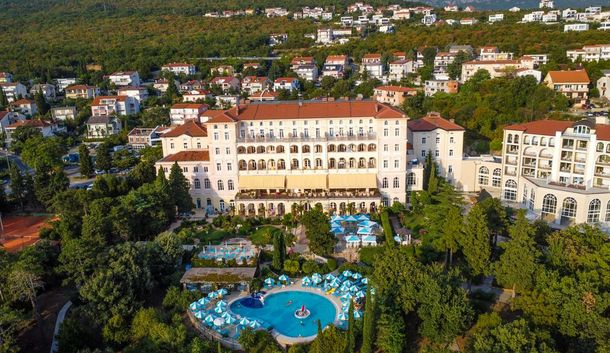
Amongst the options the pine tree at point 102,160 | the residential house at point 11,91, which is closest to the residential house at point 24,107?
the residential house at point 11,91

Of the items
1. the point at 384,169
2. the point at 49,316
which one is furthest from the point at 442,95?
the point at 49,316

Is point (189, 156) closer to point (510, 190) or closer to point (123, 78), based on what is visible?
point (510, 190)

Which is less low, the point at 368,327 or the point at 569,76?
the point at 569,76

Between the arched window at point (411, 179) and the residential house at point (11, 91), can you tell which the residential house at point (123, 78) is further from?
the arched window at point (411, 179)

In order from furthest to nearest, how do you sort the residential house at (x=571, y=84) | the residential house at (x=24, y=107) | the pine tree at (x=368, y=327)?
the residential house at (x=24, y=107), the residential house at (x=571, y=84), the pine tree at (x=368, y=327)

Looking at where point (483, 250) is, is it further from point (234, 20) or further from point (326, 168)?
point (234, 20)

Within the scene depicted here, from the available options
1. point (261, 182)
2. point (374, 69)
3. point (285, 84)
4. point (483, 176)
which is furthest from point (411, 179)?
point (374, 69)
